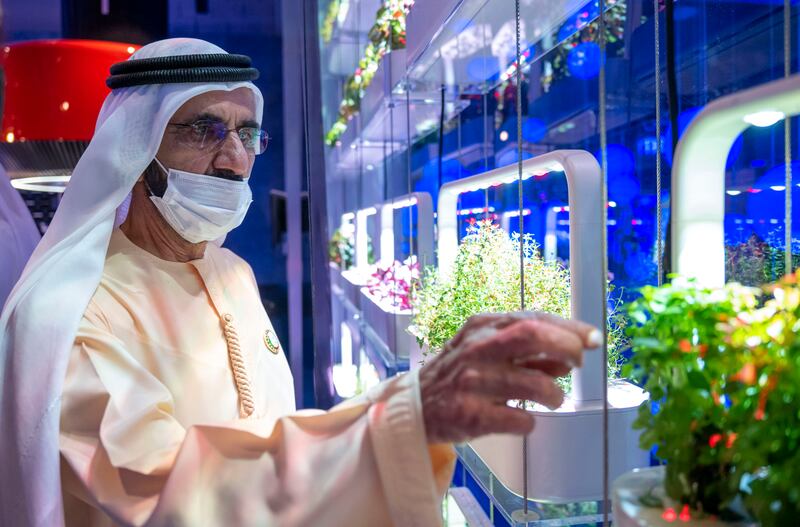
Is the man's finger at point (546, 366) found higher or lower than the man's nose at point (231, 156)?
lower

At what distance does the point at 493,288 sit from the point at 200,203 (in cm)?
170

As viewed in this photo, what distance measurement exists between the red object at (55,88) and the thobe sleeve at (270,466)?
1741 millimetres

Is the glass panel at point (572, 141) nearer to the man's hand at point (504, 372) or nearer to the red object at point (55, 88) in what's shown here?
the man's hand at point (504, 372)

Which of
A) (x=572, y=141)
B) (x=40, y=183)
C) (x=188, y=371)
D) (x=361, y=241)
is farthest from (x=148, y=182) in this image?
(x=361, y=241)

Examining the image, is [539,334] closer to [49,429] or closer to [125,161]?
[49,429]

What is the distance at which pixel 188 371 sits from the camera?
1.45 m

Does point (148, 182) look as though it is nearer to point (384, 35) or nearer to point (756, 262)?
point (756, 262)

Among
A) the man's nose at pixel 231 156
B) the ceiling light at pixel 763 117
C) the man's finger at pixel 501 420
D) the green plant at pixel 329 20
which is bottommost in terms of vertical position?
the man's finger at pixel 501 420

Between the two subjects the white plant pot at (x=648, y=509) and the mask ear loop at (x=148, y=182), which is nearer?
the white plant pot at (x=648, y=509)

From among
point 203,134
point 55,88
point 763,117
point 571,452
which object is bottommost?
point 571,452

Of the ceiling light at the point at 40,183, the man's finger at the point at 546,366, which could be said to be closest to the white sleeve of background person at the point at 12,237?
the ceiling light at the point at 40,183

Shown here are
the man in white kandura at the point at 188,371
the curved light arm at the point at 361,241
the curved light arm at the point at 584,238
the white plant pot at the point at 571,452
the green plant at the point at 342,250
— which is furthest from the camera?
the green plant at the point at 342,250

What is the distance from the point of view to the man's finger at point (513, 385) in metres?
0.82

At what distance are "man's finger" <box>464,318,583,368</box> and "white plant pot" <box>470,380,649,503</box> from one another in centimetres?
147
